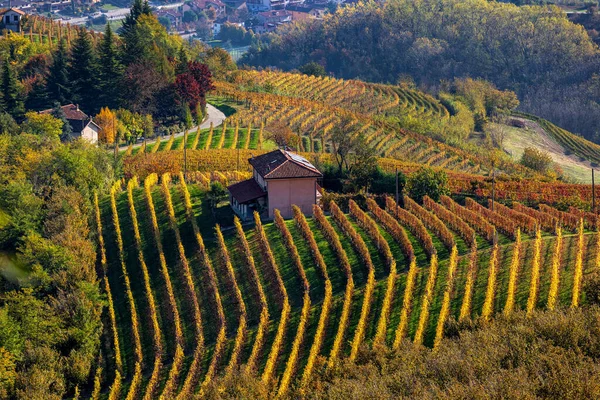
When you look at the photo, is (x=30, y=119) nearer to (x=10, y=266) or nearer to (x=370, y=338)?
(x=10, y=266)

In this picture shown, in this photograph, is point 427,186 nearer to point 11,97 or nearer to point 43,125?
point 43,125

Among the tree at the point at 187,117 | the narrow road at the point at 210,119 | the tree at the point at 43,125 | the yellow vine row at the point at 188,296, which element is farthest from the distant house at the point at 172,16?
the yellow vine row at the point at 188,296

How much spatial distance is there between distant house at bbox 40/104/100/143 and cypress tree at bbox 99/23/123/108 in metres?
3.28

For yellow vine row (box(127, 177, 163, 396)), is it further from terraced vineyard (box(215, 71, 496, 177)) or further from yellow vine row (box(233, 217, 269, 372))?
terraced vineyard (box(215, 71, 496, 177))

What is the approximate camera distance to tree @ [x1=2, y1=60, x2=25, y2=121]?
6147cm

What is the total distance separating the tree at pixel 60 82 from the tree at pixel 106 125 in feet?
14.4

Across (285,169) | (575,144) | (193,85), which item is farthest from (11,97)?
(575,144)

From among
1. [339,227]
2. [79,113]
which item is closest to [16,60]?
[79,113]

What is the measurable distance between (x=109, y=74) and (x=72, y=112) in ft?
16.6

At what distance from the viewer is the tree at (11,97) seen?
61469 mm

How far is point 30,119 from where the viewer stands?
2242 inches

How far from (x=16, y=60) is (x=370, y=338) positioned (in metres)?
55.7

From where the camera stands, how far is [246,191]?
133 feet

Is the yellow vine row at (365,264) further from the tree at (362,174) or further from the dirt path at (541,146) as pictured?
the dirt path at (541,146)
